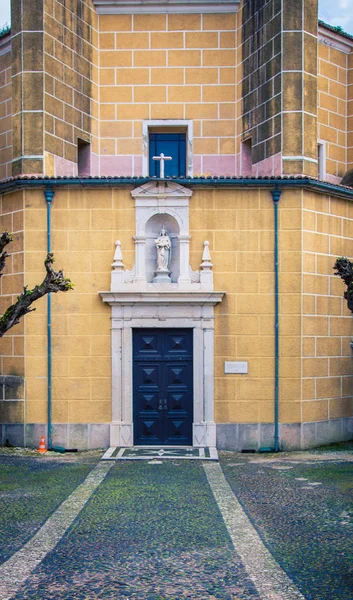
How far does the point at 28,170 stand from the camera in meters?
15.4

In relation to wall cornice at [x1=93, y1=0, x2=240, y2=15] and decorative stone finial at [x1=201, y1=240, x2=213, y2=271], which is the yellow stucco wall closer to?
decorative stone finial at [x1=201, y1=240, x2=213, y2=271]

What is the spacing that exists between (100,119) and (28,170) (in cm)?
310

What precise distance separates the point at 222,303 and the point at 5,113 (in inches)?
304

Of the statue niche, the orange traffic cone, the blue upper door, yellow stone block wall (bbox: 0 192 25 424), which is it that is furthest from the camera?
the blue upper door

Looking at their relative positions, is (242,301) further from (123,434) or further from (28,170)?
(28,170)

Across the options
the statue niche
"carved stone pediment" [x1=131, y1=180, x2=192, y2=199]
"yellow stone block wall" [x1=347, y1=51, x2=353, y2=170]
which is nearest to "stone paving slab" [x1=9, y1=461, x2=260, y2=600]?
the statue niche

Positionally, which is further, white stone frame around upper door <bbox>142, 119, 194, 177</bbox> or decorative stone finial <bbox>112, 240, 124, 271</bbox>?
white stone frame around upper door <bbox>142, 119, 194, 177</bbox>

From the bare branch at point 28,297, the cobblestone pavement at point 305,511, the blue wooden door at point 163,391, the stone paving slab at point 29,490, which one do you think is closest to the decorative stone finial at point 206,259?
the blue wooden door at point 163,391

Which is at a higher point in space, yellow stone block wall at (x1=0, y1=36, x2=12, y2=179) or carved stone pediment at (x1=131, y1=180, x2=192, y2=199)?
yellow stone block wall at (x1=0, y1=36, x2=12, y2=179)

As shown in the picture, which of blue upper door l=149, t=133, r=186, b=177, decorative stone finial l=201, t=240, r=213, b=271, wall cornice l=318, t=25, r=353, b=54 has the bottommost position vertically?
decorative stone finial l=201, t=240, r=213, b=271

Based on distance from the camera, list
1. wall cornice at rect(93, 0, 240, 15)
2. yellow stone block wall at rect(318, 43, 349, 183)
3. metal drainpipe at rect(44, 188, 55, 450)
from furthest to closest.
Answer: yellow stone block wall at rect(318, 43, 349, 183), wall cornice at rect(93, 0, 240, 15), metal drainpipe at rect(44, 188, 55, 450)

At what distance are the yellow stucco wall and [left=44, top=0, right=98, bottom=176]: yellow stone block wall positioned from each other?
138cm

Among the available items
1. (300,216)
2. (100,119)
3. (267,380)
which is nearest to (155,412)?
(267,380)

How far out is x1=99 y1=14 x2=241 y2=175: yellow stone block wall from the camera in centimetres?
1739
